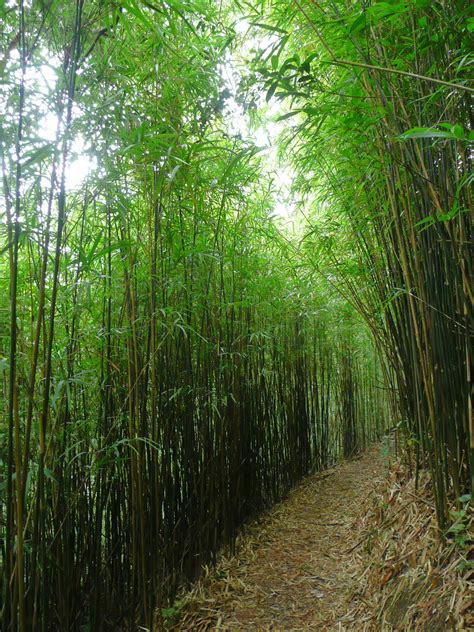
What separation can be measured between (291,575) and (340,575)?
12.7 inches

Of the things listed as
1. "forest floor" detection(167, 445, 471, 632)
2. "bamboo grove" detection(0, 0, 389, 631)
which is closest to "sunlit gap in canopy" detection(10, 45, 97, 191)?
"bamboo grove" detection(0, 0, 389, 631)

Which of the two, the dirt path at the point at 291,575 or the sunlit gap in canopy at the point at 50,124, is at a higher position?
the sunlit gap in canopy at the point at 50,124

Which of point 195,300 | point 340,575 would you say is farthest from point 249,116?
point 340,575

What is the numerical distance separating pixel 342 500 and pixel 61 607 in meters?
2.79

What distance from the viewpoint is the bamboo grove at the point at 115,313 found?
1.45 m

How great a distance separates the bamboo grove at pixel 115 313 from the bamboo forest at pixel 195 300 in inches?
0.6

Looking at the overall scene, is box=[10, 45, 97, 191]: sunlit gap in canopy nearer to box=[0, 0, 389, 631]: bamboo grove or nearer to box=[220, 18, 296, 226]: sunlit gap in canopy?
box=[0, 0, 389, 631]: bamboo grove

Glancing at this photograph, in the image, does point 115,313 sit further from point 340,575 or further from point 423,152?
point 340,575

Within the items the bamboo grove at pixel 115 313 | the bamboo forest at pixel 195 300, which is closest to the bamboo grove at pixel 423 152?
the bamboo forest at pixel 195 300

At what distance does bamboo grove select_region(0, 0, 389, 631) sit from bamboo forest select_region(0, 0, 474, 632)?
2 cm

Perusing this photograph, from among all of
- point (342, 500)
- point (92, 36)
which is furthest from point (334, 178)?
point (342, 500)

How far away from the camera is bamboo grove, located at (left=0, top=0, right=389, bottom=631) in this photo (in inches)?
56.9

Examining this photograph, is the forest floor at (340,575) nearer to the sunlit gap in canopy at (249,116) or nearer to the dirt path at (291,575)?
the dirt path at (291,575)

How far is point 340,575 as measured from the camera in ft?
8.43
